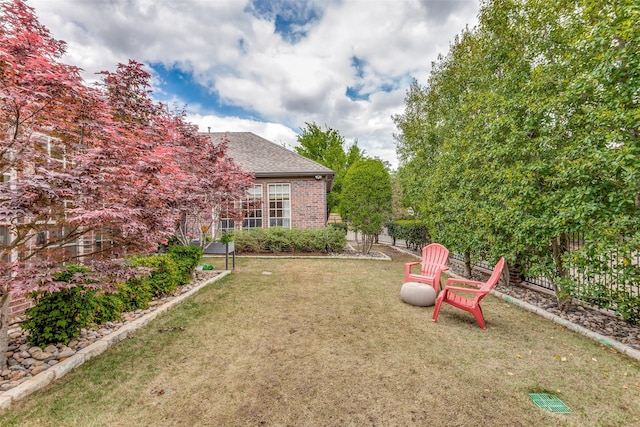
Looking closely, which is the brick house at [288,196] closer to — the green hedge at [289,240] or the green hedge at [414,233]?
the green hedge at [289,240]

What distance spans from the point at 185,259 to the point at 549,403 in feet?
19.9

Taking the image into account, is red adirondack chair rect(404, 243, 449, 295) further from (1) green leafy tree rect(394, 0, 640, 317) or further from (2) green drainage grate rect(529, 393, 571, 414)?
(2) green drainage grate rect(529, 393, 571, 414)

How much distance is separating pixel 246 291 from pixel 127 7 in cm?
661

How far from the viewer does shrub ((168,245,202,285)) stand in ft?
18.6

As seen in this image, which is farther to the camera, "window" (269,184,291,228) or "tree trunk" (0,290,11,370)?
"window" (269,184,291,228)

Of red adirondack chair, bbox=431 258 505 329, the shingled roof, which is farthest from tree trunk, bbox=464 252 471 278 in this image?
the shingled roof

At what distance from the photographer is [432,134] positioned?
10.9m

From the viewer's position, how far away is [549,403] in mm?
2252

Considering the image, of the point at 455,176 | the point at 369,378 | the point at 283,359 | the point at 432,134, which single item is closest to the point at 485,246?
the point at 455,176

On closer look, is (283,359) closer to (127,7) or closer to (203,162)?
(203,162)

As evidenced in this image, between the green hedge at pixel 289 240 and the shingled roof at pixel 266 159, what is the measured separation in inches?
104

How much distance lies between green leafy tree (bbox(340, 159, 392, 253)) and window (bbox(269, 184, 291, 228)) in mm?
2994

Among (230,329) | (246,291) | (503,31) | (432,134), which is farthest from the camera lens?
(432,134)

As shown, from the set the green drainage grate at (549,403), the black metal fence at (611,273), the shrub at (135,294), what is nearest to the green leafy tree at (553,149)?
the black metal fence at (611,273)
